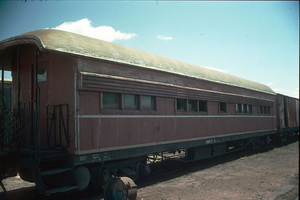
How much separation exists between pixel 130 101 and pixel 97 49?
5.17ft

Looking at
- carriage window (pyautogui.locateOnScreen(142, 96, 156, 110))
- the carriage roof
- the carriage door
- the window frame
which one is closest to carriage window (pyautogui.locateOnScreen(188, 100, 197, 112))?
the carriage roof

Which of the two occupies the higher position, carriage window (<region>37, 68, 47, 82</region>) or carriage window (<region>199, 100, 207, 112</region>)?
carriage window (<region>37, 68, 47, 82</region>)

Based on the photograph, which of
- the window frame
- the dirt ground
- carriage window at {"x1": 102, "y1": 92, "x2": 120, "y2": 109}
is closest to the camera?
the dirt ground

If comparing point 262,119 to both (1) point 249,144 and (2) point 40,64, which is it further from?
(2) point 40,64

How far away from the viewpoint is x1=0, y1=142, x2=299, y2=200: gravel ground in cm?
591

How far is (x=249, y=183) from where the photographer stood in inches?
272

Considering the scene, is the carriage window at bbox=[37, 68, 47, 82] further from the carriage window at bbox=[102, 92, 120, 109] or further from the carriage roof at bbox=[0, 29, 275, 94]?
the carriage window at bbox=[102, 92, 120, 109]

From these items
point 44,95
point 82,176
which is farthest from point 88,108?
point 82,176

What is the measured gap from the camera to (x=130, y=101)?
6996mm

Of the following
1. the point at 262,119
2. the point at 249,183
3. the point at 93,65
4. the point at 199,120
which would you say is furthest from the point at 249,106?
the point at 93,65

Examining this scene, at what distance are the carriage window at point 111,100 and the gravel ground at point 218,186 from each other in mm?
→ 2164

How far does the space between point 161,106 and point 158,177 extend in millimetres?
2223

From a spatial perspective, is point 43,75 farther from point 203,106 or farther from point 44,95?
point 203,106

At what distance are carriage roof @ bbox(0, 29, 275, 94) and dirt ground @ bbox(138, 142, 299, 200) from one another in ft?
10.8
